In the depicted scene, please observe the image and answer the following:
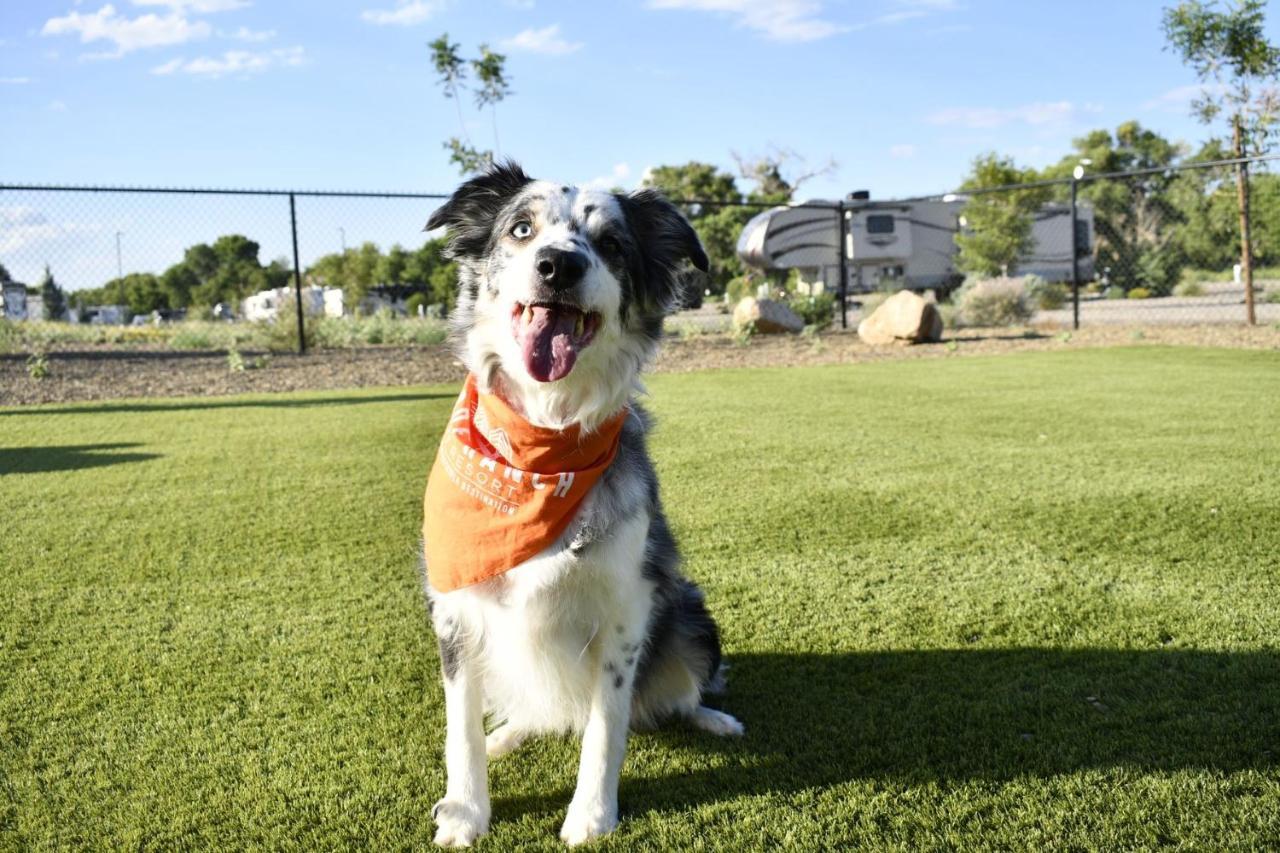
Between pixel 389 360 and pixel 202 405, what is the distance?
3.89 m

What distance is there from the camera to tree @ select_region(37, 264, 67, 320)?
17156 millimetres

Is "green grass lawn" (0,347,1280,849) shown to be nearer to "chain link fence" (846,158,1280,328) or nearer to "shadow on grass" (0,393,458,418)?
"shadow on grass" (0,393,458,418)

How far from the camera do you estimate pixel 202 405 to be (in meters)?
10.2

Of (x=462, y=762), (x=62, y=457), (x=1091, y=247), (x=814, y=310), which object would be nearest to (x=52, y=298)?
(x=62, y=457)

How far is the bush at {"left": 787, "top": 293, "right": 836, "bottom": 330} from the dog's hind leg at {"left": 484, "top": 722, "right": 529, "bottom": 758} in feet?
51.6

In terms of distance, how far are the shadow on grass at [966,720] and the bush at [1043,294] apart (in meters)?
18.1

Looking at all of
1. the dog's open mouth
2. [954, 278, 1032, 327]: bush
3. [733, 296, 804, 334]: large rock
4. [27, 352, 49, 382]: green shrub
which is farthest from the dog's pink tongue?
[954, 278, 1032, 327]: bush

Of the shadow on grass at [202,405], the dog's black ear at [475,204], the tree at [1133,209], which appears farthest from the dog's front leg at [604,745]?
the tree at [1133,209]

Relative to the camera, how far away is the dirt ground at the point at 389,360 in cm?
1160

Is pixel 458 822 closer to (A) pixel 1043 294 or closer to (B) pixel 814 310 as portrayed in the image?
(B) pixel 814 310

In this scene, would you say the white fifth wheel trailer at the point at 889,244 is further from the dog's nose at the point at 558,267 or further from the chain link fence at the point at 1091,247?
the dog's nose at the point at 558,267

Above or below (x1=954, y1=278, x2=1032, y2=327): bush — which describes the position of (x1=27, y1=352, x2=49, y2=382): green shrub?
below

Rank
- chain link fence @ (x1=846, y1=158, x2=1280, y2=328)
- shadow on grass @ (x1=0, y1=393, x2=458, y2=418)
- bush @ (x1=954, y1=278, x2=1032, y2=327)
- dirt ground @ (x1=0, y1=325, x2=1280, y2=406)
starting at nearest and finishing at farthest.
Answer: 1. shadow on grass @ (x1=0, y1=393, x2=458, y2=418)
2. dirt ground @ (x1=0, y1=325, x2=1280, y2=406)
3. bush @ (x1=954, y1=278, x2=1032, y2=327)
4. chain link fence @ (x1=846, y1=158, x2=1280, y2=328)

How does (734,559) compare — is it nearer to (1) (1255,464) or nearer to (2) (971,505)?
(2) (971,505)
